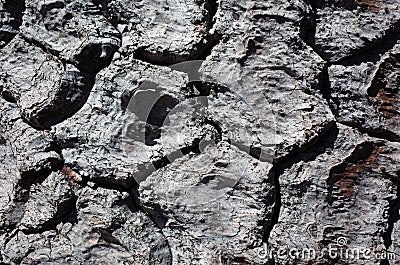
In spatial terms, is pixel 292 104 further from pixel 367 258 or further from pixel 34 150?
pixel 34 150

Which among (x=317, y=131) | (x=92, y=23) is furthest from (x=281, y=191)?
(x=92, y=23)

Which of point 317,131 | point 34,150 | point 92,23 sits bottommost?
point 34,150

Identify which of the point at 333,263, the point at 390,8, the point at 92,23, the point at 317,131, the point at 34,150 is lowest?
the point at 333,263

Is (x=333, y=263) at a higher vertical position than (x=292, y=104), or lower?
lower

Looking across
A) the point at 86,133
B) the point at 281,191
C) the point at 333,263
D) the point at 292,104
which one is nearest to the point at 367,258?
the point at 333,263

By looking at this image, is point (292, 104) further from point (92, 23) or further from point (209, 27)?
point (92, 23)

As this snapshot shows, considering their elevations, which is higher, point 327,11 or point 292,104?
point 327,11
